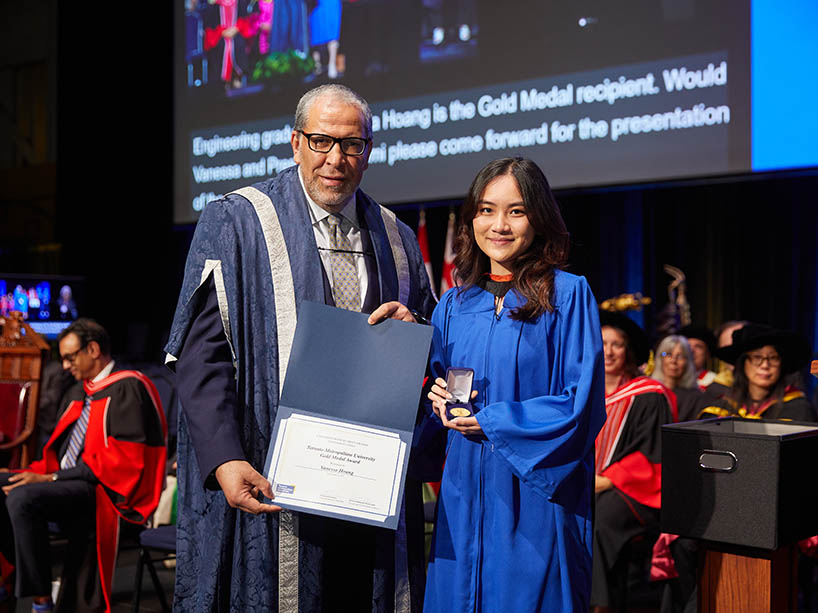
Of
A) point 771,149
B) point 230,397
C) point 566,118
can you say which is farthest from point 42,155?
point 230,397

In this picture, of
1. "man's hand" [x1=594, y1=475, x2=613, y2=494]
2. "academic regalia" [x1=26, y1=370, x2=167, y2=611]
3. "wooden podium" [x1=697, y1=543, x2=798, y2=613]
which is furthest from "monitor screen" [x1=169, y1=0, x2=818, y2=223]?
"wooden podium" [x1=697, y1=543, x2=798, y2=613]

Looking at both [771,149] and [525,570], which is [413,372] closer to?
[525,570]

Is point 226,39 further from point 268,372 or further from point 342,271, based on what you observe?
point 268,372

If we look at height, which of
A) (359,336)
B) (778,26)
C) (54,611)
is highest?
(778,26)

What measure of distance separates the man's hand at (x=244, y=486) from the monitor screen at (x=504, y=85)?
4.77m

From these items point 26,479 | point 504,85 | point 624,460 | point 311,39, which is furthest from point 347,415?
point 311,39

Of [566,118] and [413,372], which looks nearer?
[413,372]

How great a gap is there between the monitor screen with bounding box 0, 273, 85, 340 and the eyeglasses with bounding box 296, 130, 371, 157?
754 centimetres

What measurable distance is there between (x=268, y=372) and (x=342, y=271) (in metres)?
0.32

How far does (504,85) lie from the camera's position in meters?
6.77

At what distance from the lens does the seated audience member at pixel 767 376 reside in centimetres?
441

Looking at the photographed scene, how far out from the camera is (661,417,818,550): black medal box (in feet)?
8.75

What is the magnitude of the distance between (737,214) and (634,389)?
351cm

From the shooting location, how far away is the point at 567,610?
2.04m
